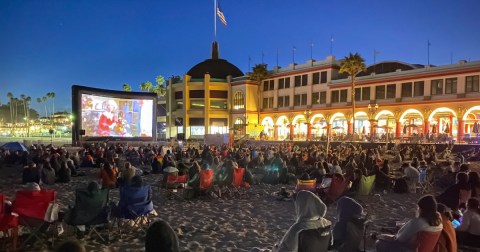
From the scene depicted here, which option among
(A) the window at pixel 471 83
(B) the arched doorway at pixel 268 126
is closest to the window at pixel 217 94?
(B) the arched doorway at pixel 268 126

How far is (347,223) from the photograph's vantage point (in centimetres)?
486

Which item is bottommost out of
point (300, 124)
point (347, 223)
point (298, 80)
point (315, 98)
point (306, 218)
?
point (347, 223)

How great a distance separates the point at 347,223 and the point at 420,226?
86 cm

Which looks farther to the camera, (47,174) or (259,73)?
(259,73)

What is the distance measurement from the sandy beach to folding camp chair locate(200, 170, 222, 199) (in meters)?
0.41

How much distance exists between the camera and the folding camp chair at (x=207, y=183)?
37.8ft

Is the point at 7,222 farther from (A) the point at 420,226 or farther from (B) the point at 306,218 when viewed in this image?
(A) the point at 420,226

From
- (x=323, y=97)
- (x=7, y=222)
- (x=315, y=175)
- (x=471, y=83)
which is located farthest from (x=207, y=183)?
(x=323, y=97)

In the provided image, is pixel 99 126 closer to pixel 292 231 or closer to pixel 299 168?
pixel 299 168

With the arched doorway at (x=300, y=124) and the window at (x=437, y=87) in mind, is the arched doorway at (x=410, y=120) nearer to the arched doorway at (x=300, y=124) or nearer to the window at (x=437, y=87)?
the window at (x=437, y=87)

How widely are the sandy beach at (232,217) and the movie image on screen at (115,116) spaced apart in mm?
16955

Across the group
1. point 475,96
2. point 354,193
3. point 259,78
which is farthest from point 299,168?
point 259,78

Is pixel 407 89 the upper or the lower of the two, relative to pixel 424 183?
upper

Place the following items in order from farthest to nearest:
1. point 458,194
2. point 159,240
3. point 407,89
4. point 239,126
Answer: point 239,126 → point 407,89 → point 458,194 → point 159,240
